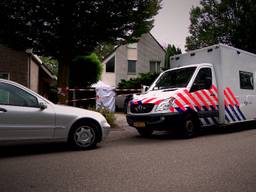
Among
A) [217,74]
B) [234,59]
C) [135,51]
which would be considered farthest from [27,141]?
[135,51]

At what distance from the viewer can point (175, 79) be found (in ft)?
29.8

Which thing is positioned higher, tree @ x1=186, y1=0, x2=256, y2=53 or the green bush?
tree @ x1=186, y1=0, x2=256, y2=53

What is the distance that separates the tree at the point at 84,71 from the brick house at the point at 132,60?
8.17 m

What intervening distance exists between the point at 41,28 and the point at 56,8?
3.38 feet

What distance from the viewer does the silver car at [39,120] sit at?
580cm

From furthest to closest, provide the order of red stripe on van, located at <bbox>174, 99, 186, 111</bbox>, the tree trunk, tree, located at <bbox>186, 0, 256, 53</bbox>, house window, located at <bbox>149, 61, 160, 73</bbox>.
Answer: house window, located at <bbox>149, 61, 160, 73</bbox>, tree, located at <bbox>186, 0, 256, 53</bbox>, the tree trunk, red stripe on van, located at <bbox>174, 99, 186, 111</bbox>

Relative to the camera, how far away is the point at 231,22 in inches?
1026

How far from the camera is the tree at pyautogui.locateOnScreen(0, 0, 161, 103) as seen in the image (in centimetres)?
1061

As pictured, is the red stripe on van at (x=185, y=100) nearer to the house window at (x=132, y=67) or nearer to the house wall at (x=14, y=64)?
the house wall at (x=14, y=64)

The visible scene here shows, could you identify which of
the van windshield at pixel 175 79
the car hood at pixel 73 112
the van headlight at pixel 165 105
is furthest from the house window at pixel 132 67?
the car hood at pixel 73 112

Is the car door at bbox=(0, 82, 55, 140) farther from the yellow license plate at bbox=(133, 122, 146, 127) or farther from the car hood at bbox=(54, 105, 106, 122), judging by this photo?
the yellow license plate at bbox=(133, 122, 146, 127)

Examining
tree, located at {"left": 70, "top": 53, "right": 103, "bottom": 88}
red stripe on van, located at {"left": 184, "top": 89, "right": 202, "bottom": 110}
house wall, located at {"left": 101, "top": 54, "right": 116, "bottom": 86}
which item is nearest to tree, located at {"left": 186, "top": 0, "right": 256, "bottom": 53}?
house wall, located at {"left": 101, "top": 54, "right": 116, "bottom": 86}

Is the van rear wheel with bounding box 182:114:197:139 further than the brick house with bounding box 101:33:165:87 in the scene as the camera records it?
No

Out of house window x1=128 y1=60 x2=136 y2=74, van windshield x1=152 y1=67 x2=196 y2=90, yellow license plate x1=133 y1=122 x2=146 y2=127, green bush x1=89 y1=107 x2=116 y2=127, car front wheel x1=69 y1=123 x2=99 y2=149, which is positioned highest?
house window x1=128 y1=60 x2=136 y2=74
